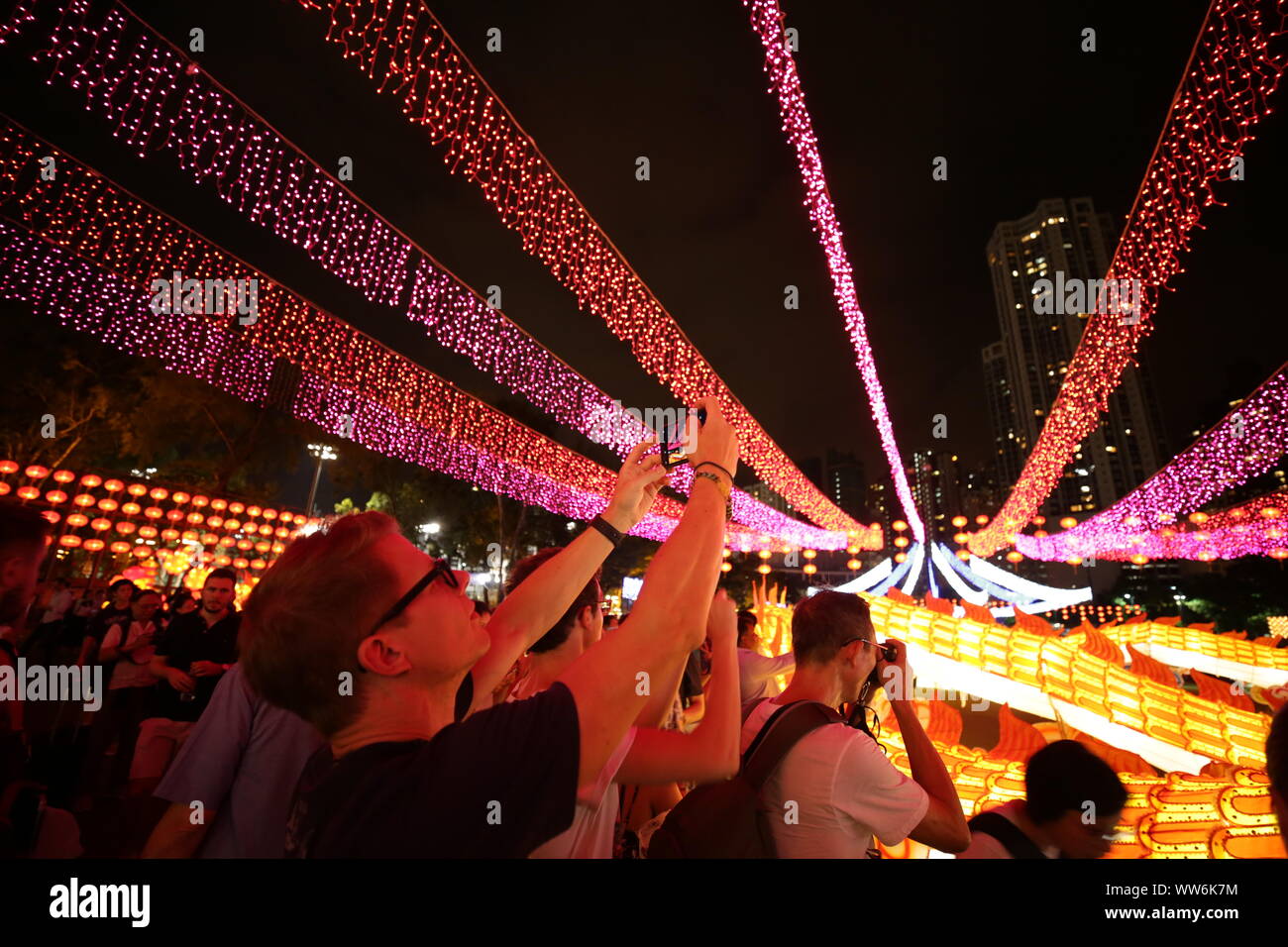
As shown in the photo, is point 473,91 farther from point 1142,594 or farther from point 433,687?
A: point 1142,594

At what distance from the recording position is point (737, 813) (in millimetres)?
1523

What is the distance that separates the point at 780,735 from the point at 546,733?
978mm

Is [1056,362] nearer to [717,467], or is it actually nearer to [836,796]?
[836,796]

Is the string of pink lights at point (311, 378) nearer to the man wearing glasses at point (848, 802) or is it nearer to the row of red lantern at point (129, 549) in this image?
the row of red lantern at point (129, 549)

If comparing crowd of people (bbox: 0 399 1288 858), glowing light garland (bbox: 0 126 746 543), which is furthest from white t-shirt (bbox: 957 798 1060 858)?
glowing light garland (bbox: 0 126 746 543)

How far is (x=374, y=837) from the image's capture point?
806 mm

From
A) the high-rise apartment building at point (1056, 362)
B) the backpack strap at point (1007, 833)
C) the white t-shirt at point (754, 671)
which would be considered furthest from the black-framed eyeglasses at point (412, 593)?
the high-rise apartment building at point (1056, 362)

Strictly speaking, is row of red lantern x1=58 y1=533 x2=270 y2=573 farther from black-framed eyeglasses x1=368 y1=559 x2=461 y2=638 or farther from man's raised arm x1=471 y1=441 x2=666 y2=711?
black-framed eyeglasses x1=368 y1=559 x2=461 y2=638

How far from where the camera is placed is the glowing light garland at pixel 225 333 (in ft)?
17.9

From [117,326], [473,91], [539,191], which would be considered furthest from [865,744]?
[117,326]

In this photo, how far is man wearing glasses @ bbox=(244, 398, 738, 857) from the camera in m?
0.82

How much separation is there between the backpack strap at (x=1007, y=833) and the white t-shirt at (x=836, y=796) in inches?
12.4

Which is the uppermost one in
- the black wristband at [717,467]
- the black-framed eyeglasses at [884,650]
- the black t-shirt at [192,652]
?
the black wristband at [717,467]

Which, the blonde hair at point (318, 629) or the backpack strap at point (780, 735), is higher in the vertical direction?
the blonde hair at point (318, 629)
